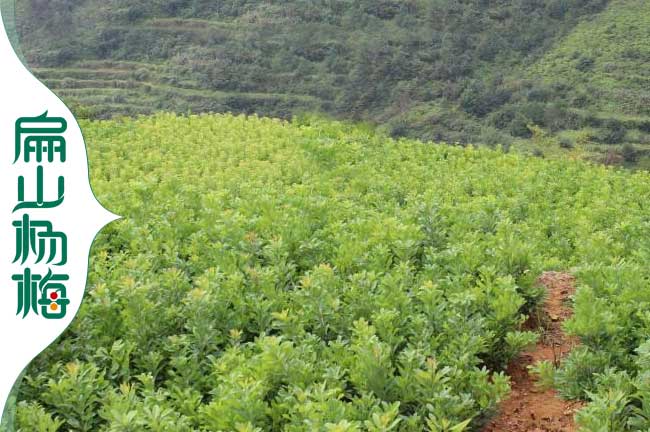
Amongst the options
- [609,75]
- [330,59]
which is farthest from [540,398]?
[330,59]

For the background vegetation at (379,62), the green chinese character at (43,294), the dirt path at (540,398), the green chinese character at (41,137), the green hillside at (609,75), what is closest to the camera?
the green chinese character at (43,294)

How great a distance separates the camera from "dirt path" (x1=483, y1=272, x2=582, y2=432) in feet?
9.84

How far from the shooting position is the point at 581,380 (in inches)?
121

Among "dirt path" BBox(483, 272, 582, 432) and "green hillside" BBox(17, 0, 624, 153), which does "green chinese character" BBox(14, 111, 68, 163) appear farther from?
"green hillside" BBox(17, 0, 624, 153)

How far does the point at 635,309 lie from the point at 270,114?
31.7m

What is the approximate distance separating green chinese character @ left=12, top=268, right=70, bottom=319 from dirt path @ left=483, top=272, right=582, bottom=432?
1530 mm

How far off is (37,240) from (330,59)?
37085 millimetres

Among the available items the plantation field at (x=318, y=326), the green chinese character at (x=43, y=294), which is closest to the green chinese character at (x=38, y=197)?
the green chinese character at (x=43, y=294)

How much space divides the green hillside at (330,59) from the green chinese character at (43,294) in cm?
2818

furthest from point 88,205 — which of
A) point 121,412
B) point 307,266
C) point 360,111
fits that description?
point 360,111

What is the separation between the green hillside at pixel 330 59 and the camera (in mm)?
33438

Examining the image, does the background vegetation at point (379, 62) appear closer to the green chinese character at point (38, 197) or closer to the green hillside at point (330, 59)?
the green hillside at point (330, 59)

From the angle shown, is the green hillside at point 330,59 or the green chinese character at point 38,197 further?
the green hillside at point 330,59

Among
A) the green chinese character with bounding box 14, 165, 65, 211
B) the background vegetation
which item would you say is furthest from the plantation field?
the background vegetation
